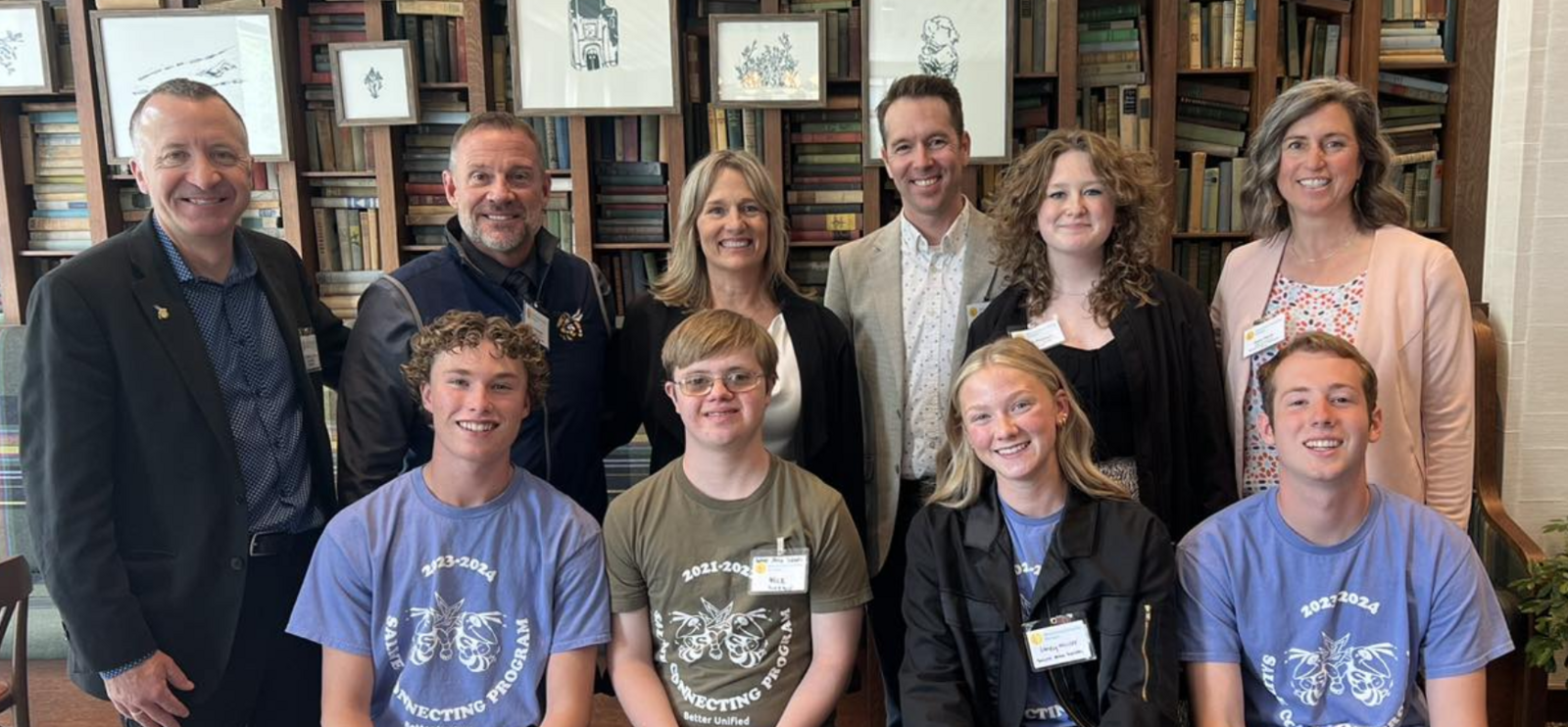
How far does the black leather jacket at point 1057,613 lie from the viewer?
5.43 ft

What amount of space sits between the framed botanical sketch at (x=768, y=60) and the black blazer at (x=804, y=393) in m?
2.01

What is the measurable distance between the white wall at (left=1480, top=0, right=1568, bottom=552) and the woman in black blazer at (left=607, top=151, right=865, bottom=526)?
1623 millimetres

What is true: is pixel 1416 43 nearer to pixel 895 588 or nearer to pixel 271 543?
pixel 895 588

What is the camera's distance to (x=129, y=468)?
1.70 m

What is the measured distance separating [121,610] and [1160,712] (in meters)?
1.69

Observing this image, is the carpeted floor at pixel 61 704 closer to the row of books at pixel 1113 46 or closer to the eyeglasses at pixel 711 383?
the eyeglasses at pixel 711 383

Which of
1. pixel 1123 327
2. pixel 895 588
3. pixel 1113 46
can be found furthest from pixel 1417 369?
pixel 1113 46

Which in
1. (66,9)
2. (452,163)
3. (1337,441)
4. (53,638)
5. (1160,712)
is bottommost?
(53,638)

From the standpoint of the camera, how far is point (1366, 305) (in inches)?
77.2

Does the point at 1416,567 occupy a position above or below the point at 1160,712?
above

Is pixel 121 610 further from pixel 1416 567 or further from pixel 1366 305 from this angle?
pixel 1366 305

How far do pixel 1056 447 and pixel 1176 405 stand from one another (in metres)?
0.33

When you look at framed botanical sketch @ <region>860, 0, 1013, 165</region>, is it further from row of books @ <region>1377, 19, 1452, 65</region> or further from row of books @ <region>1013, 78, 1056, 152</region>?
row of books @ <region>1377, 19, 1452, 65</region>

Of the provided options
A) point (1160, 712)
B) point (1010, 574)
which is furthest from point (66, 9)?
point (1160, 712)
